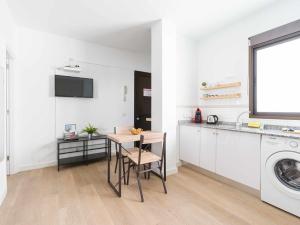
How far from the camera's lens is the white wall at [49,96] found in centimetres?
278

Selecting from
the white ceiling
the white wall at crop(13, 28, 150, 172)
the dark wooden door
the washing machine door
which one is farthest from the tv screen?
the washing machine door

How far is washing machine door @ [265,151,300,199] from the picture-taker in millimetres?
1604

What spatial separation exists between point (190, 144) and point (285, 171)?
51.9 inches

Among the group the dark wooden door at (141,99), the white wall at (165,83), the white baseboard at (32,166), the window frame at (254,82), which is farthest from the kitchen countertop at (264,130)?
the white baseboard at (32,166)

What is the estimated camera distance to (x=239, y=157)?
2088 millimetres

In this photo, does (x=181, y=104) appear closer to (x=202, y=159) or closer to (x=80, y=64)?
(x=202, y=159)

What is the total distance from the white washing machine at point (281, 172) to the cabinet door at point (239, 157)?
9 cm

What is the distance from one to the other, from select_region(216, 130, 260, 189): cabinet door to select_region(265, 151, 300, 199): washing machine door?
0.17 metres

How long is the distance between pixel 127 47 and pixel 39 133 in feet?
8.43

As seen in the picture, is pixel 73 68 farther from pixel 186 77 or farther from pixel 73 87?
pixel 186 77

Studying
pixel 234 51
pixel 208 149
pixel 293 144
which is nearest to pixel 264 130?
pixel 293 144

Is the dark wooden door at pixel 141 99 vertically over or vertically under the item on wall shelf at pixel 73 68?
under

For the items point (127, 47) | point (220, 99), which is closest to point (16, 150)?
point (127, 47)

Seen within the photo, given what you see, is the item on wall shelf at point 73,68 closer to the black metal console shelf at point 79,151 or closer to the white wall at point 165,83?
the black metal console shelf at point 79,151
